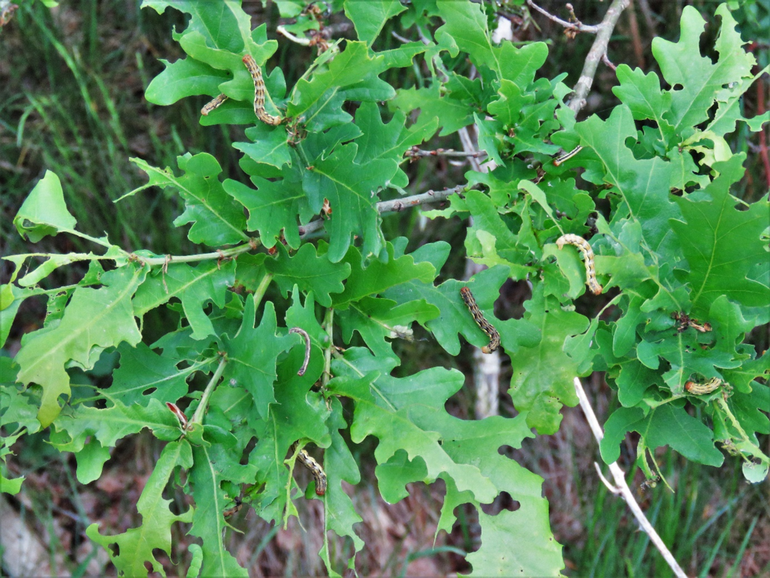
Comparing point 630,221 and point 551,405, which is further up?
point 630,221

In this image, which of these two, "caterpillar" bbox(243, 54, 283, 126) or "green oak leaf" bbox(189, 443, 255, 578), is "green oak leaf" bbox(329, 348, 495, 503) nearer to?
"green oak leaf" bbox(189, 443, 255, 578)

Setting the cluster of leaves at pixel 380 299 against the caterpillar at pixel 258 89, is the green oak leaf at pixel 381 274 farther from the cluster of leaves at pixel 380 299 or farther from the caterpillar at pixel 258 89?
the caterpillar at pixel 258 89

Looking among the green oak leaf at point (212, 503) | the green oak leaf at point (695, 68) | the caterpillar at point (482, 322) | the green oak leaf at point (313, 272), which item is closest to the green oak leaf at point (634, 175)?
the green oak leaf at point (695, 68)

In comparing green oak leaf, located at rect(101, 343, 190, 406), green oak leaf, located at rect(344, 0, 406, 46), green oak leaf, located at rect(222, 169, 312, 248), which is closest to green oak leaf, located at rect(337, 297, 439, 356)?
green oak leaf, located at rect(222, 169, 312, 248)

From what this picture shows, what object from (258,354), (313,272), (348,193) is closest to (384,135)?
(348,193)

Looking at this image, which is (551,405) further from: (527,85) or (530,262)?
(527,85)

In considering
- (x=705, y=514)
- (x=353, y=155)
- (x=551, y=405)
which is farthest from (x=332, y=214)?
(x=705, y=514)
